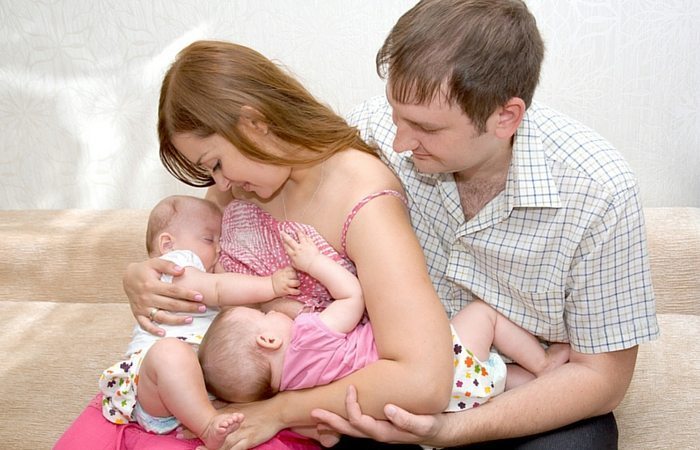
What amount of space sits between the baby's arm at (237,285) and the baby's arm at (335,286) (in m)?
0.06

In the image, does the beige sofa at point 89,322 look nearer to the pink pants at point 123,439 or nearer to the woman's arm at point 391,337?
the pink pants at point 123,439

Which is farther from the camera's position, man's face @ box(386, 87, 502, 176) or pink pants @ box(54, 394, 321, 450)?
pink pants @ box(54, 394, 321, 450)

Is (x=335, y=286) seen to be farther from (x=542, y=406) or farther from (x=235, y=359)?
(x=542, y=406)

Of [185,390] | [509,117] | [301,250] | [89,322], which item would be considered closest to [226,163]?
[301,250]

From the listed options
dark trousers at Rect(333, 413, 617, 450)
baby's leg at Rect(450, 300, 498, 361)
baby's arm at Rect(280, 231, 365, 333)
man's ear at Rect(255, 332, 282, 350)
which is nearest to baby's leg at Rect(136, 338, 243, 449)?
man's ear at Rect(255, 332, 282, 350)

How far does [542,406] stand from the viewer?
1.62m

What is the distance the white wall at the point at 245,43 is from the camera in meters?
2.42

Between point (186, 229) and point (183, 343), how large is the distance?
35 cm

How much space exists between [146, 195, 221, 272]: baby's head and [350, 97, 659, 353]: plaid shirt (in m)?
0.55

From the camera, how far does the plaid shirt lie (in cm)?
153

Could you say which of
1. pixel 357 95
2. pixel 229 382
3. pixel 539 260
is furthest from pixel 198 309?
pixel 357 95

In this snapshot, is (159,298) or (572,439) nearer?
(572,439)

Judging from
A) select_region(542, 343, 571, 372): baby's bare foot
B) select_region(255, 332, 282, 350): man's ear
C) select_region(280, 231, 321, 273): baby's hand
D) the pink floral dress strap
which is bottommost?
select_region(542, 343, 571, 372): baby's bare foot

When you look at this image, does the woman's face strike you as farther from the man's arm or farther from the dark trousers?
the dark trousers
